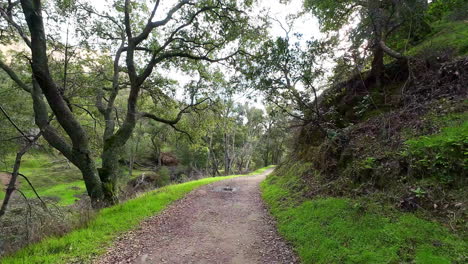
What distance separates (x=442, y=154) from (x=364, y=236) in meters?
2.25

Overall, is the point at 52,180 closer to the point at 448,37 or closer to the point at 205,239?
the point at 205,239

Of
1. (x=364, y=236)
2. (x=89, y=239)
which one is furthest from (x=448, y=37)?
(x=89, y=239)

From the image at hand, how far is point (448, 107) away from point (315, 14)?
21.6 feet

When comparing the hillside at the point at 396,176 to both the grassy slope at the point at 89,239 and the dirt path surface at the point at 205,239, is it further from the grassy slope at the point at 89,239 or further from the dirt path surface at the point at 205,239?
the grassy slope at the point at 89,239

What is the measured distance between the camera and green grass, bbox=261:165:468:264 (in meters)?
3.30

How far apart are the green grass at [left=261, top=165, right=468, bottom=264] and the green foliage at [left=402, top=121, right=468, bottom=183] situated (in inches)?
42.8

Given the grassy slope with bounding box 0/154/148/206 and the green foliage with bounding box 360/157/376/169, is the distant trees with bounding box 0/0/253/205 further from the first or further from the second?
the grassy slope with bounding box 0/154/148/206

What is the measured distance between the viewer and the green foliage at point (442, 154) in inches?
162

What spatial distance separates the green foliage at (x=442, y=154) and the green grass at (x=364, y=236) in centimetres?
109

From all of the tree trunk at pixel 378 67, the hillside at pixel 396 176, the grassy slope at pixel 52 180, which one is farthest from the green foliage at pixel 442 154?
the grassy slope at pixel 52 180

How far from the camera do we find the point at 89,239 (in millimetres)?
5754

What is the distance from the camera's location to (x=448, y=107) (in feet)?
17.5

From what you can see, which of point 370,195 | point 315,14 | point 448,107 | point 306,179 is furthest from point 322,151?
point 315,14

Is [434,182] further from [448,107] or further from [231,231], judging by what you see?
[231,231]
